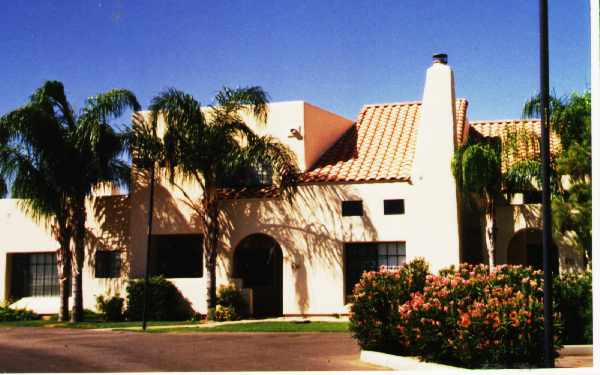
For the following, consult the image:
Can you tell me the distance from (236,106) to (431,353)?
13.2 meters

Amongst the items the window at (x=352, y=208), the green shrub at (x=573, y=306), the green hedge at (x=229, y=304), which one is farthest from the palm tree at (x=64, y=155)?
the green shrub at (x=573, y=306)

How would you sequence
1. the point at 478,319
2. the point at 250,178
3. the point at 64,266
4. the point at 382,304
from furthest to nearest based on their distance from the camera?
1. the point at 250,178
2. the point at 64,266
3. the point at 382,304
4. the point at 478,319

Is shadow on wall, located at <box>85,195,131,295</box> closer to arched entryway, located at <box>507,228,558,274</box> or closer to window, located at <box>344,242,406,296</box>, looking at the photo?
window, located at <box>344,242,406,296</box>

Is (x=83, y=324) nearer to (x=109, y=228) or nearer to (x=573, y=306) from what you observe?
(x=109, y=228)

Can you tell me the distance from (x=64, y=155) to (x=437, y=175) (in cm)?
1116

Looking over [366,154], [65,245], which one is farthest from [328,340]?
[65,245]

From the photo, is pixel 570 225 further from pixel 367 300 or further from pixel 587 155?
pixel 367 300

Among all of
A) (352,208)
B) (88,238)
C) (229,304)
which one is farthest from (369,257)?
(88,238)

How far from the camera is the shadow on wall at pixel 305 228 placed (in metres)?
24.5

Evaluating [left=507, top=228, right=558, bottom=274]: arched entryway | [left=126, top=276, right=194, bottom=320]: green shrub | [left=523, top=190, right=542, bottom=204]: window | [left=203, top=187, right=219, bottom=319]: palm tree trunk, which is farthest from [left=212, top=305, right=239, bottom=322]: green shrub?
[left=523, top=190, right=542, bottom=204]: window

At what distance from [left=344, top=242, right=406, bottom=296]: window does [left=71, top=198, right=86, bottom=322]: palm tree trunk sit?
→ 26.7ft

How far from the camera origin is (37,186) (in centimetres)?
2469

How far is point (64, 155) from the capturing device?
2456 centimetres

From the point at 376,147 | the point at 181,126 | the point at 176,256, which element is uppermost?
the point at 181,126
